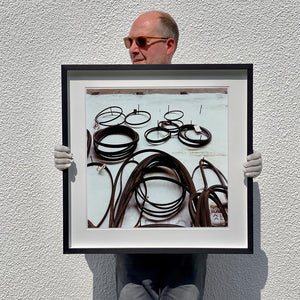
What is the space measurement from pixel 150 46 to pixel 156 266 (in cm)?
54

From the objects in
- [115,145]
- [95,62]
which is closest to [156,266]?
[115,145]

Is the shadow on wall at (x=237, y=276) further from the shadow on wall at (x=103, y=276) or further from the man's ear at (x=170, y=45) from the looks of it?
the man's ear at (x=170, y=45)

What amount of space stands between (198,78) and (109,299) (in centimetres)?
81

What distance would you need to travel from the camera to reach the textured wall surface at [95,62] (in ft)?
3.70

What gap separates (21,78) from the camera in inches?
44.9

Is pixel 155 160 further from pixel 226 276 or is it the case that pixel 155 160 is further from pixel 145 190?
pixel 226 276

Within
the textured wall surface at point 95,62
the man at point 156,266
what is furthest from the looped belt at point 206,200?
the textured wall surface at point 95,62

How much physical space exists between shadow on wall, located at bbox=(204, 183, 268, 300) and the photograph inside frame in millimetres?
438

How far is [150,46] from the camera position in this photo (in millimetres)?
848

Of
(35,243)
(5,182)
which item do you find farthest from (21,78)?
(35,243)

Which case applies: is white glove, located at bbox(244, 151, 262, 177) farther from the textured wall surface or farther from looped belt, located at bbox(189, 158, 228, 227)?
the textured wall surface

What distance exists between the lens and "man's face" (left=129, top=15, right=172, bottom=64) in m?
0.85

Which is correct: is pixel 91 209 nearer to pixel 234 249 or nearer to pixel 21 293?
pixel 234 249

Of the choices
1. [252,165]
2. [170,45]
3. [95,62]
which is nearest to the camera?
[252,165]
